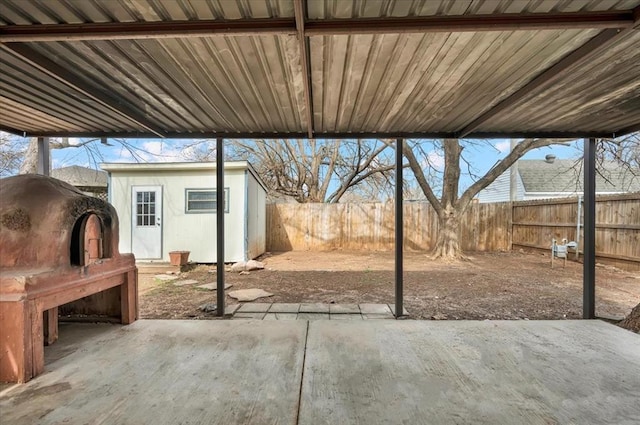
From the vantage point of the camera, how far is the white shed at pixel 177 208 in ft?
25.6

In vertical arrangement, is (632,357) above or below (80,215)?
below

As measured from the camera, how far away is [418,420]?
5.29 feet

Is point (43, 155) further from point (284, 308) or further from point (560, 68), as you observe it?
point (560, 68)

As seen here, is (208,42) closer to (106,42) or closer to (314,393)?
(106,42)

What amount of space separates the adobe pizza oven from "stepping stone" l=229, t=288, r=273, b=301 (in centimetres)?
204

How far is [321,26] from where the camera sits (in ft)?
5.35

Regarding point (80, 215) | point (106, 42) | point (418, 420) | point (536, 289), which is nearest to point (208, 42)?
point (106, 42)

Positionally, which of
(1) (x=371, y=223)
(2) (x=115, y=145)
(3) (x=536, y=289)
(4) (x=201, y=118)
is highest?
(2) (x=115, y=145)

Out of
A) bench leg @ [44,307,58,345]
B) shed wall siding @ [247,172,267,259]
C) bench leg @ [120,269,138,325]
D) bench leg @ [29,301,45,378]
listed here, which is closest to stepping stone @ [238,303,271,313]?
bench leg @ [120,269,138,325]

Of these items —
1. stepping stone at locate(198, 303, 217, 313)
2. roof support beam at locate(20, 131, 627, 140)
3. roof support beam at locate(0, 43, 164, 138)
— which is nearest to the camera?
roof support beam at locate(0, 43, 164, 138)

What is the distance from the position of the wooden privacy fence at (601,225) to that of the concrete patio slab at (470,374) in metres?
4.86

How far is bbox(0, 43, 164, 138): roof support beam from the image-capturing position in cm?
187

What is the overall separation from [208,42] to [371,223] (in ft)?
30.6

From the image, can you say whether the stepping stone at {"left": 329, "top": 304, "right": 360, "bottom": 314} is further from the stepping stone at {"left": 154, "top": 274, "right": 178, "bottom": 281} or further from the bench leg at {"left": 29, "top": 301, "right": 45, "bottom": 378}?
the stepping stone at {"left": 154, "top": 274, "right": 178, "bottom": 281}
